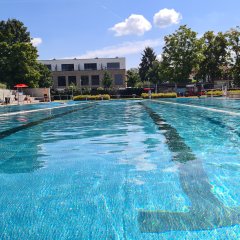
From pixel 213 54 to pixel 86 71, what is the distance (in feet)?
82.1

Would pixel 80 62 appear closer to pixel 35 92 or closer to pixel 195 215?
pixel 35 92

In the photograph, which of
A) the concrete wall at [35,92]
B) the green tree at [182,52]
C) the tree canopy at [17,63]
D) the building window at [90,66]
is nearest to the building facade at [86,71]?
the building window at [90,66]

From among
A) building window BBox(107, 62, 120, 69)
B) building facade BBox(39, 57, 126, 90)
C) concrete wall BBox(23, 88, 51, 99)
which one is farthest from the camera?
building window BBox(107, 62, 120, 69)

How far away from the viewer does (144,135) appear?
298 inches

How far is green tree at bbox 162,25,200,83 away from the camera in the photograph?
1892 inches

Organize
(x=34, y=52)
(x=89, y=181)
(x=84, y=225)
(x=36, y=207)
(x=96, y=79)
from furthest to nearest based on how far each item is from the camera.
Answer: (x=96, y=79) → (x=34, y=52) → (x=89, y=181) → (x=36, y=207) → (x=84, y=225)

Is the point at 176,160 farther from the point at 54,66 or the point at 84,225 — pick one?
the point at 54,66

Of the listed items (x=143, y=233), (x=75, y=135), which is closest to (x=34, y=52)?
(x=75, y=135)

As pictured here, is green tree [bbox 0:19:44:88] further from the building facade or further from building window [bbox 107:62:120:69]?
building window [bbox 107:62:120:69]

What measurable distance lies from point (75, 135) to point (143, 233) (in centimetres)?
557

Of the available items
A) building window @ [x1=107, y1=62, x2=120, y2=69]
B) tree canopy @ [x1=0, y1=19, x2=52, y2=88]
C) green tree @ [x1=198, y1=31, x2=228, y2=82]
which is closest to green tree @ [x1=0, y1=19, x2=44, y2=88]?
tree canopy @ [x1=0, y1=19, x2=52, y2=88]

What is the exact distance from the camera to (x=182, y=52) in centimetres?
4816

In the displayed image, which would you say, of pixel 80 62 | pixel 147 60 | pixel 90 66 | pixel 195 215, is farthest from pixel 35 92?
pixel 147 60

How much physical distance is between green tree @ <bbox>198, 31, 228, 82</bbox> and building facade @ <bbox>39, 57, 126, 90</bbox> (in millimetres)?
17291
